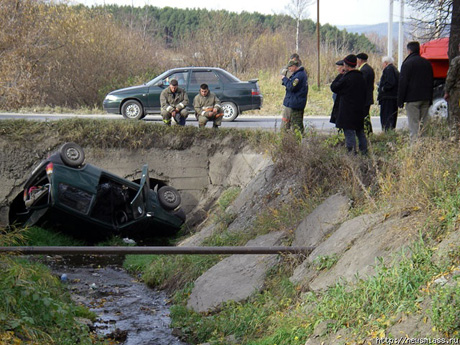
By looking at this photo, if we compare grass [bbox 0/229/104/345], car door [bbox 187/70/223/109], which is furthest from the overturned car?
grass [bbox 0/229/104/345]

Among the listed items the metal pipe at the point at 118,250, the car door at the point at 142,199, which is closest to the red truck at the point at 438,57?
the car door at the point at 142,199

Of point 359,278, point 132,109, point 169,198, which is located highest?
point 132,109

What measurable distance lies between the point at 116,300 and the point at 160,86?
10.8m

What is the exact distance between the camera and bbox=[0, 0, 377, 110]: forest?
1047 inches

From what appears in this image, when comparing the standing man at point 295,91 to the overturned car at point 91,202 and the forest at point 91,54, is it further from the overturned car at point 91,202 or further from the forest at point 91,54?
the forest at point 91,54

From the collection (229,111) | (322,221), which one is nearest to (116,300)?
(322,221)

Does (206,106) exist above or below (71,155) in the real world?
above

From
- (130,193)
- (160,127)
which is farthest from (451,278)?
(160,127)

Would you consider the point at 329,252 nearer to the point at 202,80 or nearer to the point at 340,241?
the point at 340,241

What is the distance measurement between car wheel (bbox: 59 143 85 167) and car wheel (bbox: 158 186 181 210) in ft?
7.46

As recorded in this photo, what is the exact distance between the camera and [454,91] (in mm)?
11836

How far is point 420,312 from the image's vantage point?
5477mm

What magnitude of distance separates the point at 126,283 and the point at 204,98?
620cm

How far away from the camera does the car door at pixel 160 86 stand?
2038 cm
